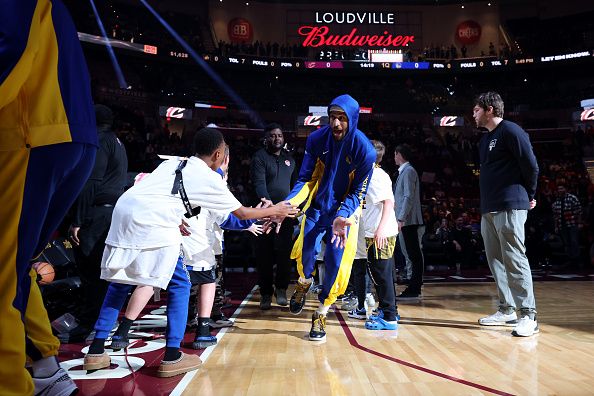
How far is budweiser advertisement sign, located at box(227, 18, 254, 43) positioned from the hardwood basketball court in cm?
2578

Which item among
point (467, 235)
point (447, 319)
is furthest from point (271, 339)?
point (467, 235)

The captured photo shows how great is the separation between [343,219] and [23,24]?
2.55 meters

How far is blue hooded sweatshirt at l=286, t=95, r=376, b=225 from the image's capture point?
392cm

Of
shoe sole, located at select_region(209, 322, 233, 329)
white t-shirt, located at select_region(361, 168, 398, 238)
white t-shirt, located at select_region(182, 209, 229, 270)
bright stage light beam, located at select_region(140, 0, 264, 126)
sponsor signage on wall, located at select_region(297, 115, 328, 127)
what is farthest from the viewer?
sponsor signage on wall, located at select_region(297, 115, 328, 127)

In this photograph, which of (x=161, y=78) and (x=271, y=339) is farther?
(x=161, y=78)

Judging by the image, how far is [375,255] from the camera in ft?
14.5

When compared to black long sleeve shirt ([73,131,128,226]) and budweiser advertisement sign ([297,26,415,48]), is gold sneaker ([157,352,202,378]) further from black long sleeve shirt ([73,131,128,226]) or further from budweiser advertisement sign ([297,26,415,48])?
budweiser advertisement sign ([297,26,415,48])

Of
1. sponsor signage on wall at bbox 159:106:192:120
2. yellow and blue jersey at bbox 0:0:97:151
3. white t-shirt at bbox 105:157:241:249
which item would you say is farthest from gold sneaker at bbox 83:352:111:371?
sponsor signage on wall at bbox 159:106:192:120

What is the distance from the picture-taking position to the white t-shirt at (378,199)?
4.56 meters

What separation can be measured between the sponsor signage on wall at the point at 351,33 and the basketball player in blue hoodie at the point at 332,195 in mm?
27296

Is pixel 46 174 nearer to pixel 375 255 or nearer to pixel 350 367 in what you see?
pixel 350 367

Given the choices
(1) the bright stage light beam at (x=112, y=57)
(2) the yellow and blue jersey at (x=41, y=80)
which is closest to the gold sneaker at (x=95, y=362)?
(2) the yellow and blue jersey at (x=41, y=80)

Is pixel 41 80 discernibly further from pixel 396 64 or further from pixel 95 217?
pixel 396 64

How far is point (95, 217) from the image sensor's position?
12.5 ft
